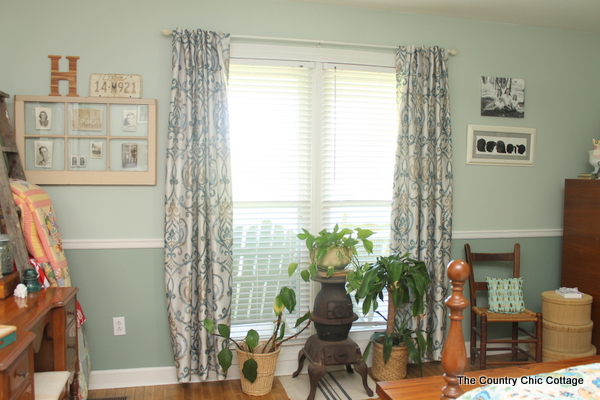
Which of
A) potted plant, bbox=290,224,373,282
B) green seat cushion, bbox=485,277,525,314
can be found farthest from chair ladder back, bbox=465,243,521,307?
potted plant, bbox=290,224,373,282

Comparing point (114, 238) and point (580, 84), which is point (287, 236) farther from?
point (580, 84)

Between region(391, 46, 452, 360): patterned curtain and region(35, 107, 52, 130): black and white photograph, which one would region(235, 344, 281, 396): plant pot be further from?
region(35, 107, 52, 130): black and white photograph

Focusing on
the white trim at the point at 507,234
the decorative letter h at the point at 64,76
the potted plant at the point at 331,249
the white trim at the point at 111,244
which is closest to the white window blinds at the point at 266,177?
the potted plant at the point at 331,249

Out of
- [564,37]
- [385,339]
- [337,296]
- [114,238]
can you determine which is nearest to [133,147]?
[114,238]

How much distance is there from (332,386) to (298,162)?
1.53 meters

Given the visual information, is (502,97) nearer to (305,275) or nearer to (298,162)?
(298,162)

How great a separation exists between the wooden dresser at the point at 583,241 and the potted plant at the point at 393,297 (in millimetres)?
1268

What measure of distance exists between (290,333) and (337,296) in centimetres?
53

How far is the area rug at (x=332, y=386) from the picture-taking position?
299cm

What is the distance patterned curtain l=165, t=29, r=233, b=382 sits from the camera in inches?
118

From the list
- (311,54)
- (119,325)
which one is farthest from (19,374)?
(311,54)

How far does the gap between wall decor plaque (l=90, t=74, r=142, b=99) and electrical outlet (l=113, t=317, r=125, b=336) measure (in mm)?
1443

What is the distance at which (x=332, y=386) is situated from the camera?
10.3 feet

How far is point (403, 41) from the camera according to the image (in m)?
3.42
